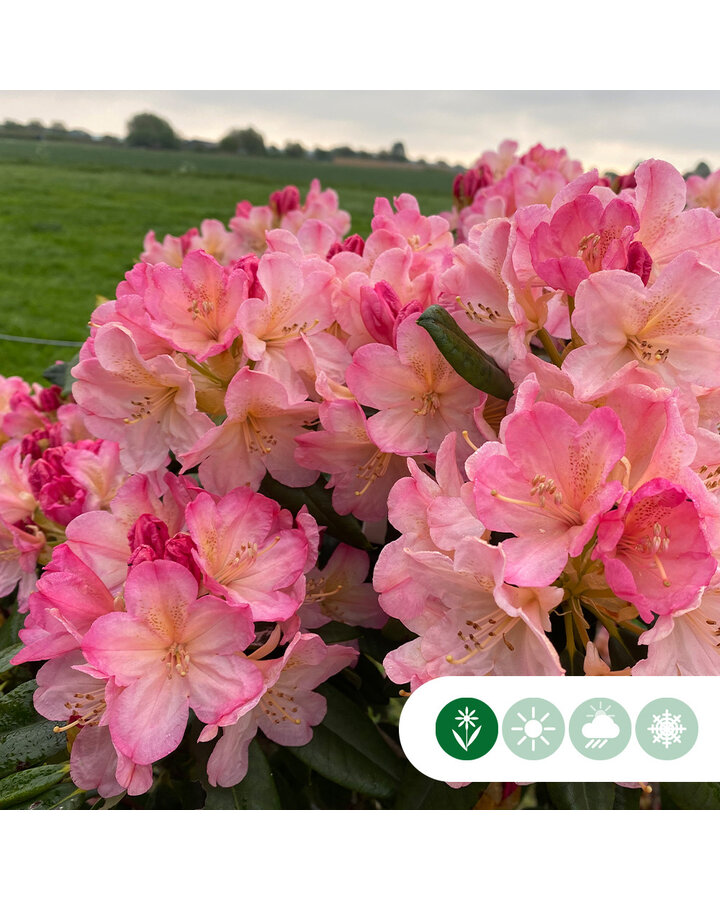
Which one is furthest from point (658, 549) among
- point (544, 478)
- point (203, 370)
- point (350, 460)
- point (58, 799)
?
point (58, 799)

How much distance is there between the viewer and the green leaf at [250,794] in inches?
27.1

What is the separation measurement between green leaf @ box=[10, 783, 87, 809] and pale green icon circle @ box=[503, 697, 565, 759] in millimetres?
375

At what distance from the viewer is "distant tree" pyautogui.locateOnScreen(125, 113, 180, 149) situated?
863 mm

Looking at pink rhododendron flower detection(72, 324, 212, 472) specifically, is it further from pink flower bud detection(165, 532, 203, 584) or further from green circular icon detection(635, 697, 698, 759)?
green circular icon detection(635, 697, 698, 759)

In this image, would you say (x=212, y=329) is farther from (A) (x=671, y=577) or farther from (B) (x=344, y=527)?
(A) (x=671, y=577)

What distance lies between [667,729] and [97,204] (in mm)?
1527

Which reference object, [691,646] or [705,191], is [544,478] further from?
[705,191]

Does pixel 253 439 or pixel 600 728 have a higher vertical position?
pixel 253 439

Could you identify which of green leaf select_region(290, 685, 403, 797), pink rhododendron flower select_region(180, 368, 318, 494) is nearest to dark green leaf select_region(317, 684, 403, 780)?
green leaf select_region(290, 685, 403, 797)

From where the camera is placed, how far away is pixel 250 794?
69 centimetres

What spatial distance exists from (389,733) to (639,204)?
2.00ft

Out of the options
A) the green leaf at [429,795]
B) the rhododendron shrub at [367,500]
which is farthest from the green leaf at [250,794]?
the green leaf at [429,795]
